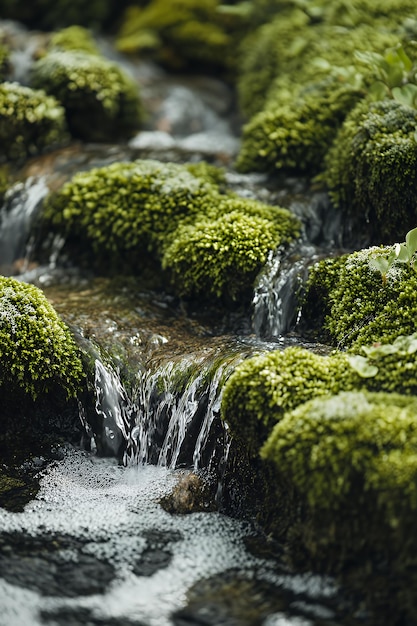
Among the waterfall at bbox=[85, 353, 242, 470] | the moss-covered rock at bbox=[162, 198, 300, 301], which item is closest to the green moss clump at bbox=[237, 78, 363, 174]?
the moss-covered rock at bbox=[162, 198, 300, 301]

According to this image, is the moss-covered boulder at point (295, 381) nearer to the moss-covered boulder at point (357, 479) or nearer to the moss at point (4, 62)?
the moss-covered boulder at point (357, 479)

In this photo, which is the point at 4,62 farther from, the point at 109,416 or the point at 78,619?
the point at 78,619

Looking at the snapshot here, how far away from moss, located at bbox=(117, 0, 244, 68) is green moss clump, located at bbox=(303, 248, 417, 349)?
644 cm

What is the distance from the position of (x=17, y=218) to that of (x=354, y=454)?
17.0 feet

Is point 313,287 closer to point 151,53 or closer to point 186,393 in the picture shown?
point 186,393

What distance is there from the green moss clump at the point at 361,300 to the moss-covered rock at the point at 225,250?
61cm

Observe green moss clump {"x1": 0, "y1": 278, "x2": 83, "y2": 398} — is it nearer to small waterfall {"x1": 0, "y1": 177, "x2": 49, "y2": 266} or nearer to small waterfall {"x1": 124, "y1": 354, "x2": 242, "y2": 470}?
small waterfall {"x1": 124, "y1": 354, "x2": 242, "y2": 470}

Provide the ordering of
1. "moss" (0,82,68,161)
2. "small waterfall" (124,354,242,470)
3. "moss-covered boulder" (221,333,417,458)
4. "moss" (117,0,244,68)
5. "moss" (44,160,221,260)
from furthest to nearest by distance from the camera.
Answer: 1. "moss" (117,0,244,68)
2. "moss" (0,82,68,161)
3. "moss" (44,160,221,260)
4. "small waterfall" (124,354,242,470)
5. "moss-covered boulder" (221,333,417,458)

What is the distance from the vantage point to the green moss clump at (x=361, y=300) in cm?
489

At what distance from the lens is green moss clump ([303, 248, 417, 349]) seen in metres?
4.89

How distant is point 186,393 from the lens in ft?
17.0

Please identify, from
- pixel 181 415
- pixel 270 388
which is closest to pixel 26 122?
pixel 181 415

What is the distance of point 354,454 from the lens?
3734 mm

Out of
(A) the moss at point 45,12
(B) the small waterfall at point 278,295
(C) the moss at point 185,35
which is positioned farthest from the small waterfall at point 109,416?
(A) the moss at point 45,12
